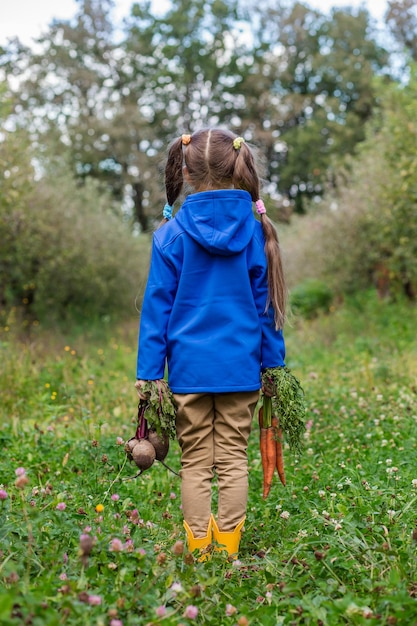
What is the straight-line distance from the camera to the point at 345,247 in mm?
14094

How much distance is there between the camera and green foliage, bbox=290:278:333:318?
1525 cm

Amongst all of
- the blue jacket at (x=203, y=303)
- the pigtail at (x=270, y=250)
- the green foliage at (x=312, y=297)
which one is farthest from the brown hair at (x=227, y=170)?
the green foliage at (x=312, y=297)

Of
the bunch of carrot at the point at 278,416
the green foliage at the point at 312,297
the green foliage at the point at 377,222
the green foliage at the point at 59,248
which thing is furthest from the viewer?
the green foliage at the point at 312,297

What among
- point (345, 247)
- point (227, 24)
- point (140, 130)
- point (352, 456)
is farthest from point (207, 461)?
point (227, 24)

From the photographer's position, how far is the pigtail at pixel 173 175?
335 cm

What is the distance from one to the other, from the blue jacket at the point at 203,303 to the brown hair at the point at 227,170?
0.37 ft

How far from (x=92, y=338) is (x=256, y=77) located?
2490 centimetres

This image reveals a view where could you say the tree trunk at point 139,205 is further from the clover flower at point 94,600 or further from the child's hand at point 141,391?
the clover flower at point 94,600

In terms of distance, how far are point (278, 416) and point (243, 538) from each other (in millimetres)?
630

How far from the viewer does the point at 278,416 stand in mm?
3367

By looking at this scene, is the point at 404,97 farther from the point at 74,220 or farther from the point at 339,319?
the point at 74,220

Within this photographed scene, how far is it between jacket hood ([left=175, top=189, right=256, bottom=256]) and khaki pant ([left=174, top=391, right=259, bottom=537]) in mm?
717

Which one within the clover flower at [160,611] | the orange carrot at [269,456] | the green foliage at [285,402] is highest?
the green foliage at [285,402]

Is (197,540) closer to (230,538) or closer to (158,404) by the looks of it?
(230,538)
